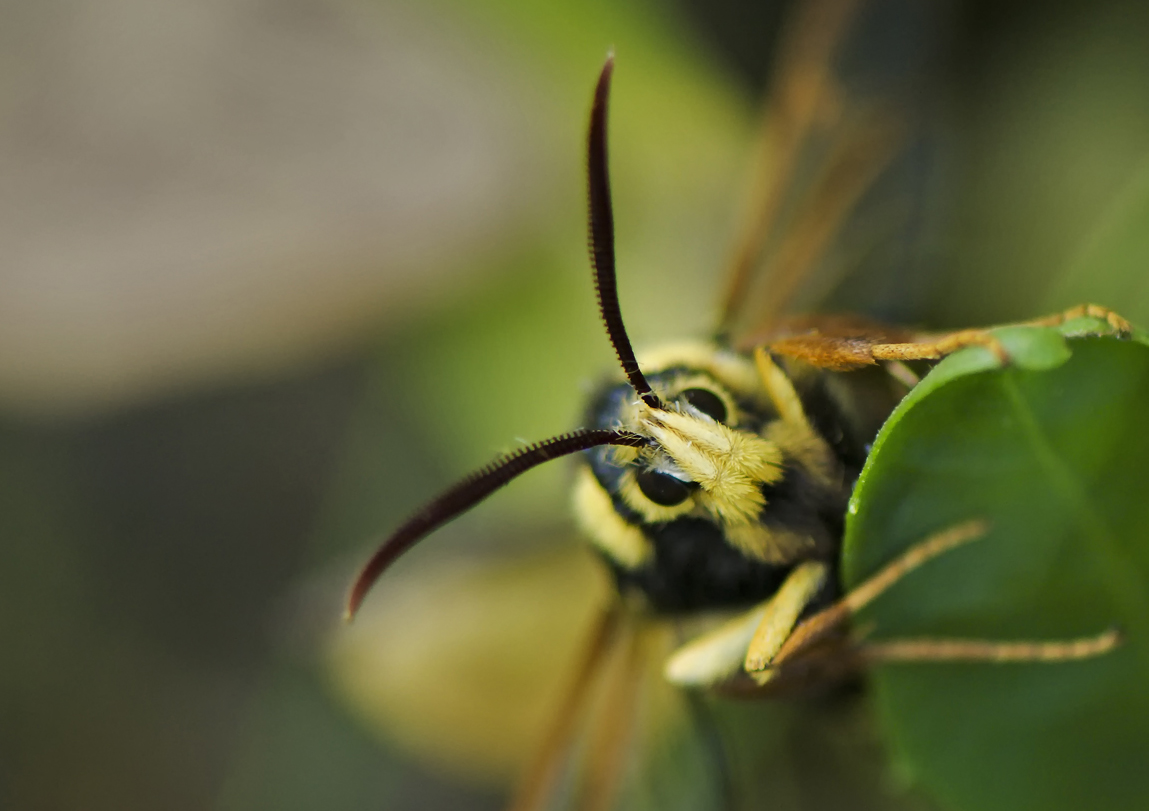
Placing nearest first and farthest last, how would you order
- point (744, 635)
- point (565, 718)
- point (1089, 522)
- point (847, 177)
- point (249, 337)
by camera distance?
point (1089, 522) → point (744, 635) → point (565, 718) → point (847, 177) → point (249, 337)

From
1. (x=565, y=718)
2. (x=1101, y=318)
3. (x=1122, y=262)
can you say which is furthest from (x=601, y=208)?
(x=565, y=718)

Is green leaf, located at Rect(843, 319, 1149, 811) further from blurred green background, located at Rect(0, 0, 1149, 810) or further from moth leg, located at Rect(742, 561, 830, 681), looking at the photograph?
blurred green background, located at Rect(0, 0, 1149, 810)

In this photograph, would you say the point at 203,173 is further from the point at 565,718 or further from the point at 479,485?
the point at 479,485

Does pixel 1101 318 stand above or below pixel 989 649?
above

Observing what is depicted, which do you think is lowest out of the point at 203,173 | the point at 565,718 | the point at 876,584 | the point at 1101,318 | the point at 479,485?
the point at 565,718

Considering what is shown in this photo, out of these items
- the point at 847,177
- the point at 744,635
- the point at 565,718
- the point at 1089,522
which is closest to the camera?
the point at 1089,522

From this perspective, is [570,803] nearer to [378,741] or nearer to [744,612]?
[744,612]

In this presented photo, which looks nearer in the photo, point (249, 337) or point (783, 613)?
point (783, 613)

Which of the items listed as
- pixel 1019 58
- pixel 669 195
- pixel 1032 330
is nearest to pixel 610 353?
pixel 669 195
